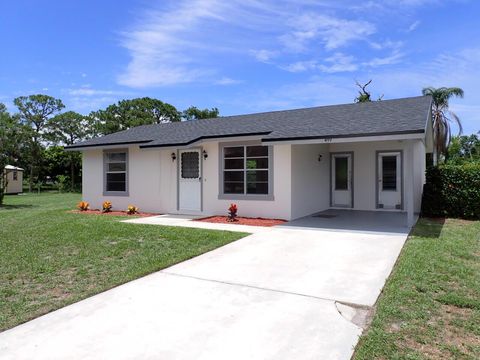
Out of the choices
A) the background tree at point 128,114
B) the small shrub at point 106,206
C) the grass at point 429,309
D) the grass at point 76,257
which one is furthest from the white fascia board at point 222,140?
the background tree at point 128,114

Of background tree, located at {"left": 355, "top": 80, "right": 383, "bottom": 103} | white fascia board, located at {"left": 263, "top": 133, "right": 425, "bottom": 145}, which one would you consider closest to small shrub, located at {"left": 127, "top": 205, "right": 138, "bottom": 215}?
white fascia board, located at {"left": 263, "top": 133, "right": 425, "bottom": 145}

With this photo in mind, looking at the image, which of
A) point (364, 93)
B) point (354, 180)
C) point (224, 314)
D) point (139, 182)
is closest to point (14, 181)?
point (139, 182)

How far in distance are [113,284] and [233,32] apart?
1167cm

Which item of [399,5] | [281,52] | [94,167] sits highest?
[281,52]

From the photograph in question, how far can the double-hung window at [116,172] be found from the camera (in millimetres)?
14477

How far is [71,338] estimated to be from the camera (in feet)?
11.2

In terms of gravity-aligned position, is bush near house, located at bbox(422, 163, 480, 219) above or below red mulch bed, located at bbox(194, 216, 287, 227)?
above

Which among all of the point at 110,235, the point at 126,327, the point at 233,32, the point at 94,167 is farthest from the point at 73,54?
the point at 126,327

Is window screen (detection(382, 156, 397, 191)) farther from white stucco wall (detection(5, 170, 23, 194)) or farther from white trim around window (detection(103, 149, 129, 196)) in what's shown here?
white stucco wall (detection(5, 170, 23, 194))

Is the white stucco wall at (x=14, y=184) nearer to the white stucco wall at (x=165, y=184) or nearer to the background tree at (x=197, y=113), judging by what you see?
the white stucco wall at (x=165, y=184)

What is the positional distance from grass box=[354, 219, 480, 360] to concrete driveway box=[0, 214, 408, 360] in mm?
223

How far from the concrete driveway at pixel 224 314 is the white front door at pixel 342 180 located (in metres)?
7.57

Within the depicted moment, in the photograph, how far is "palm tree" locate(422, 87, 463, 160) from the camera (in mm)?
28562

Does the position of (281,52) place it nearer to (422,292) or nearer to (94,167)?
(94,167)
